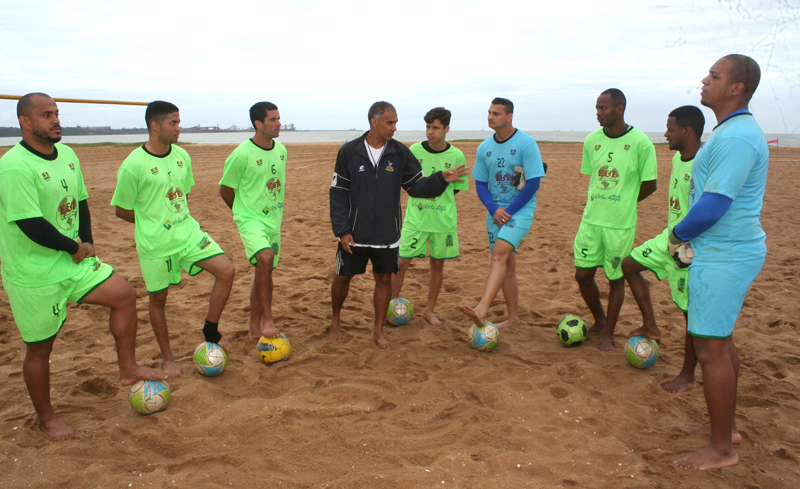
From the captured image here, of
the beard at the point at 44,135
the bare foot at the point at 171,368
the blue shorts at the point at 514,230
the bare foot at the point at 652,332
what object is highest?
the beard at the point at 44,135

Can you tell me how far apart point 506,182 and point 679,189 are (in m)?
1.61

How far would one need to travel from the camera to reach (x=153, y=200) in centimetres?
429

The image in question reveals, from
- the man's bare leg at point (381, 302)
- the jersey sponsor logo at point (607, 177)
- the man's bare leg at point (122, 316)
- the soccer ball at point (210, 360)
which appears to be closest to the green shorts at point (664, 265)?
the jersey sponsor logo at point (607, 177)

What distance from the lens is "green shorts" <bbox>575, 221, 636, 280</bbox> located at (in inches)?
191

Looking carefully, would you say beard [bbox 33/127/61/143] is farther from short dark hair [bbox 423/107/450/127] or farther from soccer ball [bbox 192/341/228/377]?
short dark hair [bbox 423/107/450/127]

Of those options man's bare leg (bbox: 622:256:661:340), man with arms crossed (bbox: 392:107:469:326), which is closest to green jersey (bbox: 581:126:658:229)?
man's bare leg (bbox: 622:256:661:340)

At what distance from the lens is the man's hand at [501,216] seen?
16.9ft

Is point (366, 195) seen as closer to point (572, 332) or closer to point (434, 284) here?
point (434, 284)

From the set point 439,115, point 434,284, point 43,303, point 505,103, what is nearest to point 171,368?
point 43,303

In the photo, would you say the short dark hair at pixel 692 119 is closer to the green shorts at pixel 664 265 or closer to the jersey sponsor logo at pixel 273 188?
the green shorts at pixel 664 265

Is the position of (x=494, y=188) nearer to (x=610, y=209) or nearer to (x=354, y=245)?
(x=610, y=209)

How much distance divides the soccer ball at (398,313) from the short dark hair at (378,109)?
6.88ft

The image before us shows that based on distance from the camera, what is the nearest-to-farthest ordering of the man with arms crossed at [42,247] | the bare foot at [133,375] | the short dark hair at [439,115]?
the man with arms crossed at [42,247] < the bare foot at [133,375] < the short dark hair at [439,115]

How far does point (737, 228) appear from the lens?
3039 millimetres
